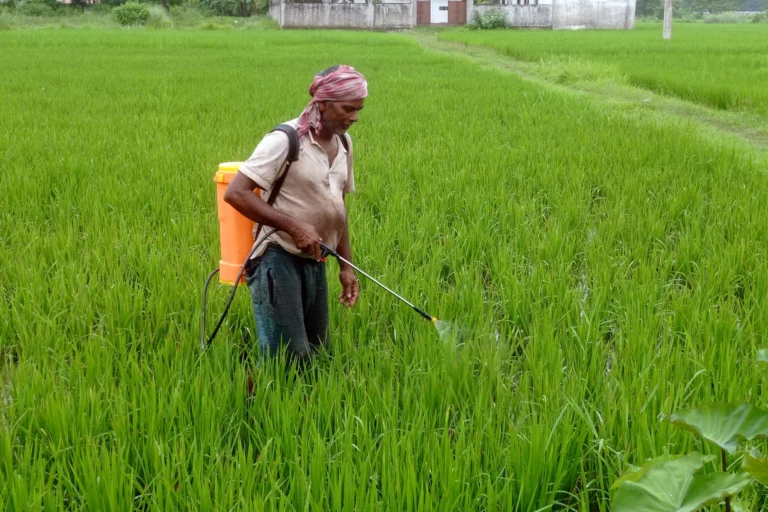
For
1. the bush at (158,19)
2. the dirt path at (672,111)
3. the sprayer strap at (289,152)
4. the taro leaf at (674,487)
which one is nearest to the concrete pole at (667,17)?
the dirt path at (672,111)

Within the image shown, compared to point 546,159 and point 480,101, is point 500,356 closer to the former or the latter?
point 546,159

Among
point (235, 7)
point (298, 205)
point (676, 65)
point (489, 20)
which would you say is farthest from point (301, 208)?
point (235, 7)

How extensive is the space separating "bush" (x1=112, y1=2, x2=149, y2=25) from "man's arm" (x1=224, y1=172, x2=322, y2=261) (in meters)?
31.9

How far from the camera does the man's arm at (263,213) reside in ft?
6.93

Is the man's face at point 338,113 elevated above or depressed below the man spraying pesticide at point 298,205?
above

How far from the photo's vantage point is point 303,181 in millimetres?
2201

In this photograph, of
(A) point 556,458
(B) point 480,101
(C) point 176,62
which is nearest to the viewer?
(A) point 556,458

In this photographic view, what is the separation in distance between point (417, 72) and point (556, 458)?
11.6 meters

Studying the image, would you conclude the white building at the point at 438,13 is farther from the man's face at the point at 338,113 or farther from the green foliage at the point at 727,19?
the man's face at the point at 338,113

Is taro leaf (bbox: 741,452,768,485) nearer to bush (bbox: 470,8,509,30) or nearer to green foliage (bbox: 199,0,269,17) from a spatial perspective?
bush (bbox: 470,8,509,30)

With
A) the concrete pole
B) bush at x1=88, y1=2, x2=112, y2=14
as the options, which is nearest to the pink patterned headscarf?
the concrete pole

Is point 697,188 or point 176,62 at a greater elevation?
point 176,62

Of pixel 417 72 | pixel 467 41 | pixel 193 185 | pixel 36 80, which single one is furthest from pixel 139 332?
pixel 467 41

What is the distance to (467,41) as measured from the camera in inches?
861
